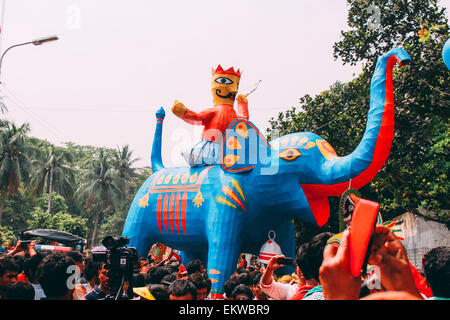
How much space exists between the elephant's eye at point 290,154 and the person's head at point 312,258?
440 centimetres

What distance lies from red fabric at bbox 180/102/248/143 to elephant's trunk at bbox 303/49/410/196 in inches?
110

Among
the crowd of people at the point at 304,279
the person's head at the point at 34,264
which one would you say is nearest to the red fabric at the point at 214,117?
the crowd of people at the point at 304,279

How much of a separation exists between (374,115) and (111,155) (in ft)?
105

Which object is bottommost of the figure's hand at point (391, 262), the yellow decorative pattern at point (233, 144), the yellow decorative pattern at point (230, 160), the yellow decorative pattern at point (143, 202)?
the figure's hand at point (391, 262)

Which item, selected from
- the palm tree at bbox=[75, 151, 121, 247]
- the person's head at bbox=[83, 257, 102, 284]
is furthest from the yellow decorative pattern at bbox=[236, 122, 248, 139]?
the palm tree at bbox=[75, 151, 121, 247]

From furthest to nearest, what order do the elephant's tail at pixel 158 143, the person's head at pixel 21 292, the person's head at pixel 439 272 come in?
the elephant's tail at pixel 158 143
the person's head at pixel 21 292
the person's head at pixel 439 272

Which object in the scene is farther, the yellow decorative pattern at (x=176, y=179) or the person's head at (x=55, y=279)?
the yellow decorative pattern at (x=176, y=179)

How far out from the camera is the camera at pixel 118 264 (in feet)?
12.0

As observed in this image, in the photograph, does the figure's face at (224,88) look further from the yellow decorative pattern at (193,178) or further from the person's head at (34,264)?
the person's head at (34,264)

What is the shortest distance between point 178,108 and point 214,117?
756 millimetres

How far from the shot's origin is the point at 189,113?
9.02 metres

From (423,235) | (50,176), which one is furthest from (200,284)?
(50,176)
